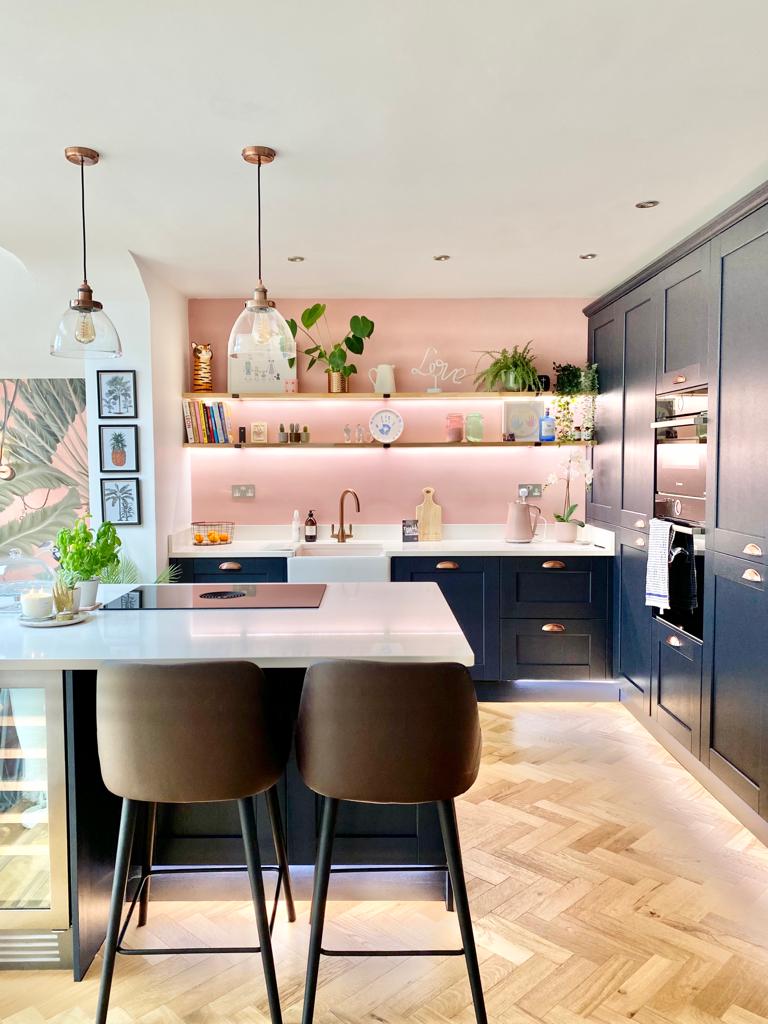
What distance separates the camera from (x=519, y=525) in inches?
186

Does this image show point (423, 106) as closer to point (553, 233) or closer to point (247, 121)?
point (247, 121)

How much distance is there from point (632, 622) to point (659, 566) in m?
0.63

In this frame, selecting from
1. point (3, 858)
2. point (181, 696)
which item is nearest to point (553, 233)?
point (181, 696)

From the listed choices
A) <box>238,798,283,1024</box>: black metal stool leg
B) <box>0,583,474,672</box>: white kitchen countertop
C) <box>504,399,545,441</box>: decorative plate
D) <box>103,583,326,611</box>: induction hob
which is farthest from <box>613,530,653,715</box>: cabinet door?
<box>238,798,283,1024</box>: black metal stool leg

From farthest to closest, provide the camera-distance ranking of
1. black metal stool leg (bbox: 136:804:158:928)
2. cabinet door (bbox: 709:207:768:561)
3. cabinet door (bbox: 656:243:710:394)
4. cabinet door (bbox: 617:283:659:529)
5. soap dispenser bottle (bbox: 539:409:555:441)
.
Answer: soap dispenser bottle (bbox: 539:409:555:441) → cabinet door (bbox: 617:283:659:529) → cabinet door (bbox: 656:243:710:394) → cabinet door (bbox: 709:207:768:561) → black metal stool leg (bbox: 136:804:158:928)

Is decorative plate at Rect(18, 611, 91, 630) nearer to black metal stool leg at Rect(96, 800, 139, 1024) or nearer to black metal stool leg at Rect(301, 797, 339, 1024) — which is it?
black metal stool leg at Rect(96, 800, 139, 1024)

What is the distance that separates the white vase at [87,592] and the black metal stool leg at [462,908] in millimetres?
1435

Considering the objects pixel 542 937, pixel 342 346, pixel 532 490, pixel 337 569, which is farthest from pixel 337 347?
pixel 542 937

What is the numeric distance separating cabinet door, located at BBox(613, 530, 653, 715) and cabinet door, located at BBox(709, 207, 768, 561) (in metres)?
0.94

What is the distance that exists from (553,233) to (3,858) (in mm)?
3373

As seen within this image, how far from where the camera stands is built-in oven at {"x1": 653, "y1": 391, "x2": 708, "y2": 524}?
3207mm

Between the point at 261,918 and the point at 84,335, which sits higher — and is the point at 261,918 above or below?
below

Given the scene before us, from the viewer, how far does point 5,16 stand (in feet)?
6.03

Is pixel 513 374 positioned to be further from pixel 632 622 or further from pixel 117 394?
pixel 117 394
